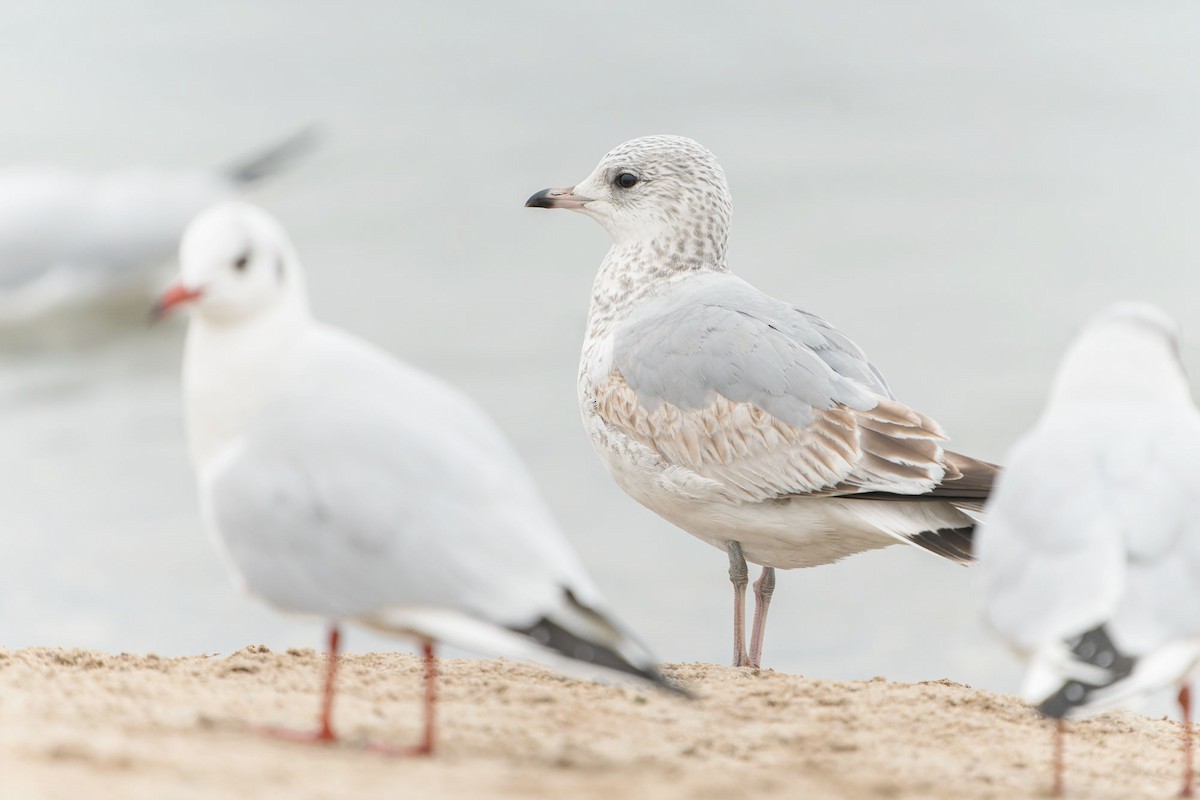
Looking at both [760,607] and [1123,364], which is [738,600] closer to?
[760,607]

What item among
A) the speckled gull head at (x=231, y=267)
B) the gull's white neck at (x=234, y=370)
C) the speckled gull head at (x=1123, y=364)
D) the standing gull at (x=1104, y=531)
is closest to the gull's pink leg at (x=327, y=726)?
the gull's white neck at (x=234, y=370)

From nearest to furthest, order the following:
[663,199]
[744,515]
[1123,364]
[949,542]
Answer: [1123,364], [949,542], [744,515], [663,199]

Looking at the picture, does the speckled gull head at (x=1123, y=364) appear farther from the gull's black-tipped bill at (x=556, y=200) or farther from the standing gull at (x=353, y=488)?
the gull's black-tipped bill at (x=556, y=200)

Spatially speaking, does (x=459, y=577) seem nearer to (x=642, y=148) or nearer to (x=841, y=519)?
(x=841, y=519)

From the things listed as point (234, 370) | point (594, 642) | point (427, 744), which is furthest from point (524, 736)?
point (234, 370)

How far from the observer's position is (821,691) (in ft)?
17.4

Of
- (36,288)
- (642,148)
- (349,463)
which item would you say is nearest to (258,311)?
(349,463)

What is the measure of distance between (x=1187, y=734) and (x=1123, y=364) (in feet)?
3.51

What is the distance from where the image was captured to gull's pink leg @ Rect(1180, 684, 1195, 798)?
14.3ft

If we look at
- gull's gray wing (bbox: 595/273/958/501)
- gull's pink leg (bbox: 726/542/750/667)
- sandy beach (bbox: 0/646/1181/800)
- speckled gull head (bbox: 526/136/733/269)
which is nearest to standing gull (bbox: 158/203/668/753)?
sandy beach (bbox: 0/646/1181/800)

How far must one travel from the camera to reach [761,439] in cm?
593

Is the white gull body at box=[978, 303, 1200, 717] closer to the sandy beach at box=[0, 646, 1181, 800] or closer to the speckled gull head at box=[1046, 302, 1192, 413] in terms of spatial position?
the speckled gull head at box=[1046, 302, 1192, 413]

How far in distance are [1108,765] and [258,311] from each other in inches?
113

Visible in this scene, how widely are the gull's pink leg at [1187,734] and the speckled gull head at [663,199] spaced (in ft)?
10.1
